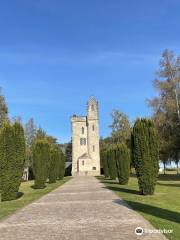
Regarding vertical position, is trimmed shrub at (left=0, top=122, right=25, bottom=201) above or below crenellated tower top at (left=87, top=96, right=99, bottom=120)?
below

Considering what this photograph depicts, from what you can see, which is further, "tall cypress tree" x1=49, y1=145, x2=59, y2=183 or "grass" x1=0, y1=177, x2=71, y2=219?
"tall cypress tree" x1=49, y1=145, x2=59, y2=183

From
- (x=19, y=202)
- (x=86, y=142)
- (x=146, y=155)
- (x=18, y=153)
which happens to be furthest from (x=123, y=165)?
(x=86, y=142)

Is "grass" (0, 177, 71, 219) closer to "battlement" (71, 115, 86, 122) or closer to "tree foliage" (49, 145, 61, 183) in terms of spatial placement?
"tree foliage" (49, 145, 61, 183)

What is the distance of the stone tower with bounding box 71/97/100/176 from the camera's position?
72.4 metres

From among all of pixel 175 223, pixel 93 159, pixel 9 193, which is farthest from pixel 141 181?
pixel 93 159

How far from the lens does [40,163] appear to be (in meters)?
28.8

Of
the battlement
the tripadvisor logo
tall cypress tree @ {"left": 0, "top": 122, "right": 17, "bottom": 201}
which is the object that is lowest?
the tripadvisor logo

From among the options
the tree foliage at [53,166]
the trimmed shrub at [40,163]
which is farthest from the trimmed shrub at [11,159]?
the tree foliage at [53,166]

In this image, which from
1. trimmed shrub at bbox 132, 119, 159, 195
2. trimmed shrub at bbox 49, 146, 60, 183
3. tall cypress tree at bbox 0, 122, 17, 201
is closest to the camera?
tall cypress tree at bbox 0, 122, 17, 201

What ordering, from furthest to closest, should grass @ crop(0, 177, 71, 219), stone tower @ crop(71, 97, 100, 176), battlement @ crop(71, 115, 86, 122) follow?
battlement @ crop(71, 115, 86, 122) → stone tower @ crop(71, 97, 100, 176) → grass @ crop(0, 177, 71, 219)

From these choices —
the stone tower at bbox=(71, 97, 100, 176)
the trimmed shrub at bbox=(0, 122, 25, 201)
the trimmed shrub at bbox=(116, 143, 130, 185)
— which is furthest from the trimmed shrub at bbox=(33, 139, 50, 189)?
the stone tower at bbox=(71, 97, 100, 176)

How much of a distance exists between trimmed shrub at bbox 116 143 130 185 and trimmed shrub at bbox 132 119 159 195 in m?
10.00

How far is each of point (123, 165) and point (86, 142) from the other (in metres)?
46.4

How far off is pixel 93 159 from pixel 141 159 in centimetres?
5560
